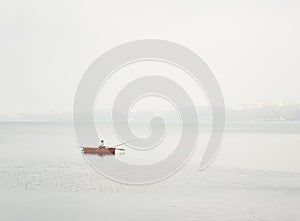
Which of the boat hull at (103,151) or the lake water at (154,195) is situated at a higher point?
the boat hull at (103,151)

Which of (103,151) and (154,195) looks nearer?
(154,195)

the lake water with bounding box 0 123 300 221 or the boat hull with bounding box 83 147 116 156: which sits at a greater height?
the boat hull with bounding box 83 147 116 156

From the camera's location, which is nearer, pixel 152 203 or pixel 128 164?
pixel 152 203

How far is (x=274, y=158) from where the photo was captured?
181 ft

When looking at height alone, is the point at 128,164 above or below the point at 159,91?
below

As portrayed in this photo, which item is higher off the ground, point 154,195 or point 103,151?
point 103,151

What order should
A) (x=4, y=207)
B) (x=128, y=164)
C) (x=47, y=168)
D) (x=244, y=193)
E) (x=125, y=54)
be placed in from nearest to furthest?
(x=4, y=207), (x=244, y=193), (x=47, y=168), (x=128, y=164), (x=125, y=54)

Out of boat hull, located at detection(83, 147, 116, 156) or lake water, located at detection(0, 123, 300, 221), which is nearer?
lake water, located at detection(0, 123, 300, 221)

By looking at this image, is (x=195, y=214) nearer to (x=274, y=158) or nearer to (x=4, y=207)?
(x=4, y=207)

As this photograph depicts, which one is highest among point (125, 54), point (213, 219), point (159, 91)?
point (125, 54)

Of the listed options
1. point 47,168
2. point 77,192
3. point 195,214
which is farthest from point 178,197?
point 47,168

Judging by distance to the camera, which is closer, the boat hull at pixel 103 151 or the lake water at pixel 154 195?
the lake water at pixel 154 195

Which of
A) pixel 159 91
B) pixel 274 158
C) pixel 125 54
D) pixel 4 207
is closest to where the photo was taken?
pixel 4 207

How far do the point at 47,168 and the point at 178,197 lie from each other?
20.3 meters
